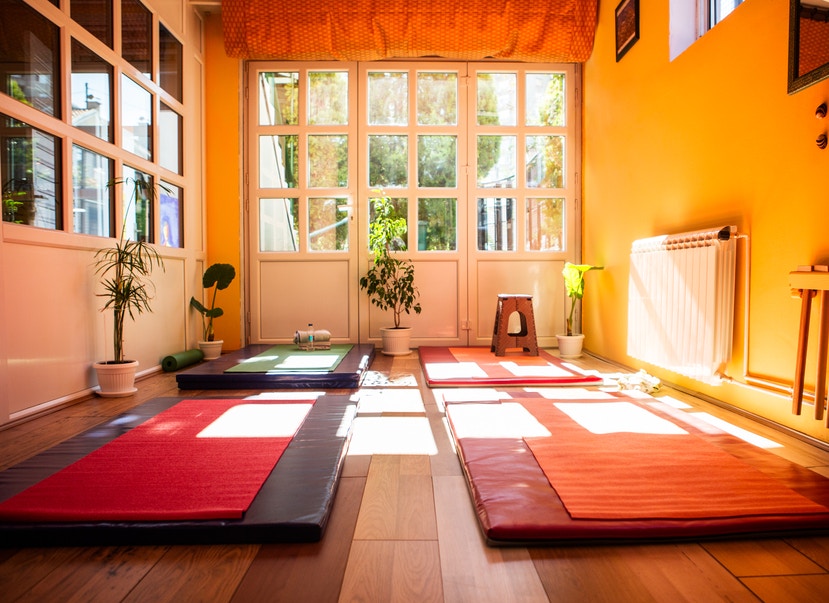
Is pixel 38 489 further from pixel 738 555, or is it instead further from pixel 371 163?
pixel 371 163

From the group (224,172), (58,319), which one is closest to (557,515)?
(58,319)

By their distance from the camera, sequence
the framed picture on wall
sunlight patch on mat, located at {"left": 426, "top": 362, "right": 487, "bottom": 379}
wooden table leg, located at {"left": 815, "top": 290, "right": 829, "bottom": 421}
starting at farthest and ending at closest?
the framed picture on wall
sunlight patch on mat, located at {"left": 426, "top": 362, "right": 487, "bottom": 379}
wooden table leg, located at {"left": 815, "top": 290, "right": 829, "bottom": 421}

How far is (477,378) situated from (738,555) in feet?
7.55

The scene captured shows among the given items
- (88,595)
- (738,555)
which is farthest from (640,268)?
(88,595)

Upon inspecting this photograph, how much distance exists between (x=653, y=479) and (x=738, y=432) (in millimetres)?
912

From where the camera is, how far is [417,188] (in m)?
5.44

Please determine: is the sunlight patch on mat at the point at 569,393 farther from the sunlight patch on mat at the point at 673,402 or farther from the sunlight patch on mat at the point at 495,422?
the sunlight patch on mat at the point at 495,422

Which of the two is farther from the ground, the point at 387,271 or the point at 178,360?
the point at 387,271

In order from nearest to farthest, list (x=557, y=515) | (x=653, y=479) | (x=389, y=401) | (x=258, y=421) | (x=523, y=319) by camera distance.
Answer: (x=557, y=515) < (x=653, y=479) < (x=258, y=421) < (x=389, y=401) < (x=523, y=319)

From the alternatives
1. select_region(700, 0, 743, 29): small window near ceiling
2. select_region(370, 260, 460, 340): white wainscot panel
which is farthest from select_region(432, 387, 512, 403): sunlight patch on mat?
select_region(700, 0, 743, 29): small window near ceiling

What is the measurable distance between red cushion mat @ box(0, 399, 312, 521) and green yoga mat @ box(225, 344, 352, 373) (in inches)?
51.3

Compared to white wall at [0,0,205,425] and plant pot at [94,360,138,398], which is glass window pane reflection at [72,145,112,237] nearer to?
white wall at [0,0,205,425]

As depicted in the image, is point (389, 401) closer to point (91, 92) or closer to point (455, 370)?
point (455, 370)

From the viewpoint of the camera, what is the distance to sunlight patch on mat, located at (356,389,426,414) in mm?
2990
